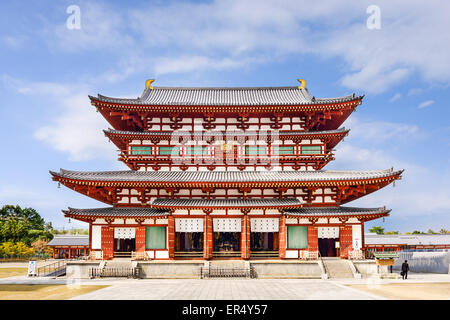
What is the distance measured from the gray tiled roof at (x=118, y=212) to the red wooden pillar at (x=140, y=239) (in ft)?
4.39

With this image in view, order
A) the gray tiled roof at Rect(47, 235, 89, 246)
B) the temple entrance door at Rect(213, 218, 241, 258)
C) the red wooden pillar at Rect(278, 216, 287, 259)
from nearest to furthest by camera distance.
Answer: the red wooden pillar at Rect(278, 216, 287, 259), the temple entrance door at Rect(213, 218, 241, 258), the gray tiled roof at Rect(47, 235, 89, 246)

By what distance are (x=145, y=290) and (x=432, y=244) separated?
2173 inches

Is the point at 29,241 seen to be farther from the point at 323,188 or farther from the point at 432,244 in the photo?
the point at 432,244

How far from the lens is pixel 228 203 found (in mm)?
26703

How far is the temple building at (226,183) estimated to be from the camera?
26.4m

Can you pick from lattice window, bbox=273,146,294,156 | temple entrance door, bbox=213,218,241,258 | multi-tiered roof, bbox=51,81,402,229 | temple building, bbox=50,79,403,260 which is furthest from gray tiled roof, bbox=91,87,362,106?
temple entrance door, bbox=213,218,241,258

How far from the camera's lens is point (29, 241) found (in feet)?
220

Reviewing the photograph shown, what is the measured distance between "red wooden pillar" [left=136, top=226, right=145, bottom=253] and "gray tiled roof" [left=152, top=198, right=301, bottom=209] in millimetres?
2475

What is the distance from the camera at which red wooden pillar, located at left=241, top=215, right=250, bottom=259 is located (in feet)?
86.6

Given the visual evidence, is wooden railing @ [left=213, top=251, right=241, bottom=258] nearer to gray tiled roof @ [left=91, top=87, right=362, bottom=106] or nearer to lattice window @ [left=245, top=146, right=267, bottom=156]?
lattice window @ [left=245, top=146, right=267, bottom=156]

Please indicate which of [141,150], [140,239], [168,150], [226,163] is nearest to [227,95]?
[226,163]

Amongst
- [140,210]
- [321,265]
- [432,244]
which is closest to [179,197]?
[140,210]

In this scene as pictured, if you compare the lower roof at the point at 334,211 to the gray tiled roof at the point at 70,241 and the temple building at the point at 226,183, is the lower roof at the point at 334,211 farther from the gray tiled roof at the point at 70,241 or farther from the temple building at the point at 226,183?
the gray tiled roof at the point at 70,241

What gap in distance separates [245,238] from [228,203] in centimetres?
303
